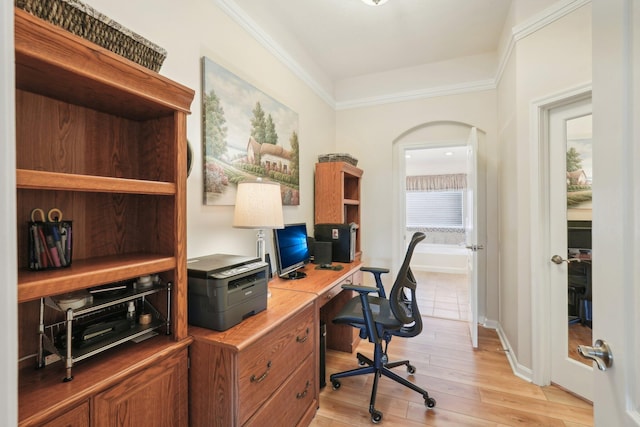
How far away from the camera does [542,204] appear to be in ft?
6.96

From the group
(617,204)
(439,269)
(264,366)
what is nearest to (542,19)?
(617,204)

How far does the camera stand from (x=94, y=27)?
0.90 meters

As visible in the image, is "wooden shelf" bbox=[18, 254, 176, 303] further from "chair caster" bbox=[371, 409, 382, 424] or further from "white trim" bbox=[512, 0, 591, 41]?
"white trim" bbox=[512, 0, 591, 41]

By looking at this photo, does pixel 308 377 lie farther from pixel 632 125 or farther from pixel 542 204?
pixel 542 204

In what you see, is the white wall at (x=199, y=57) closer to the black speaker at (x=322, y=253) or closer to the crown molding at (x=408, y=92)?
the crown molding at (x=408, y=92)

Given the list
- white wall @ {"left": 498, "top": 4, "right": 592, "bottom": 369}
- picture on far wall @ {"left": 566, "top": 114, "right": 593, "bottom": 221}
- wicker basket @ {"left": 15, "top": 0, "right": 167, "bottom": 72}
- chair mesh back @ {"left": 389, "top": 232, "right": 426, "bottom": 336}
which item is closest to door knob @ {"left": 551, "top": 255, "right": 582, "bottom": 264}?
white wall @ {"left": 498, "top": 4, "right": 592, "bottom": 369}

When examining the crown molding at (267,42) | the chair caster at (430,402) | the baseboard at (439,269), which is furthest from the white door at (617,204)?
the baseboard at (439,269)

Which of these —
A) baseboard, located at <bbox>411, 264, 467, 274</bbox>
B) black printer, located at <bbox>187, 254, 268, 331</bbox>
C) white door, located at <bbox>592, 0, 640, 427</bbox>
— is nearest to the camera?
white door, located at <bbox>592, 0, 640, 427</bbox>

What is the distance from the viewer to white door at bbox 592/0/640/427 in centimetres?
60

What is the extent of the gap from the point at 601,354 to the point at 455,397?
5.28 ft

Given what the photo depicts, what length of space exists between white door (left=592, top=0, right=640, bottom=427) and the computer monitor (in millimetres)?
1702

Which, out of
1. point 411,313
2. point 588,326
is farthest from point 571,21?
point 411,313

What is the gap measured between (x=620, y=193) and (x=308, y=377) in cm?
168

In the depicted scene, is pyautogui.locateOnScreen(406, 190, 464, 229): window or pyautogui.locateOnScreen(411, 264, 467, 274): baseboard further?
pyautogui.locateOnScreen(406, 190, 464, 229): window
